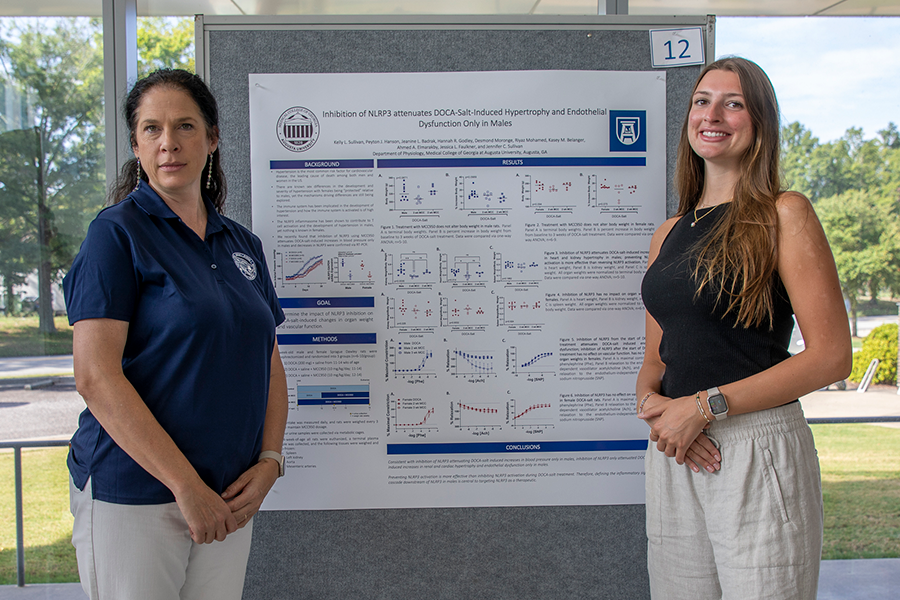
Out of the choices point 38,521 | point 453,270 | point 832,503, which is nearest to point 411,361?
point 453,270

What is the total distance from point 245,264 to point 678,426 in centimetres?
84

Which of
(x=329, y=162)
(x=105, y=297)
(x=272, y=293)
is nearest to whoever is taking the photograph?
(x=105, y=297)

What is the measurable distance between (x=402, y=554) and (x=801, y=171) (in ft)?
9.78

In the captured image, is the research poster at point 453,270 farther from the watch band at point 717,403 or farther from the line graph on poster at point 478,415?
the watch band at point 717,403

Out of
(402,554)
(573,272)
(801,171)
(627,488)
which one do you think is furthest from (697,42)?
(801,171)

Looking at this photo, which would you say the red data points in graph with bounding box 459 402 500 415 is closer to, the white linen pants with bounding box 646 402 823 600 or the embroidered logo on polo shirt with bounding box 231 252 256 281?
the white linen pants with bounding box 646 402 823 600

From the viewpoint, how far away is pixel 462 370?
1332 millimetres

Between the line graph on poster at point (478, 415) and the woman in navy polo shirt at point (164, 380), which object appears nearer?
the woman in navy polo shirt at point (164, 380)

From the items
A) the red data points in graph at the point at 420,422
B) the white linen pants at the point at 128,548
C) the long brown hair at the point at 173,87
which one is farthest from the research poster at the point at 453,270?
the white linen pants at the point at 128,548

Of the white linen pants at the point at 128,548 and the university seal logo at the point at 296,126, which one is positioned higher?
the university seal logo at the point at 296,126

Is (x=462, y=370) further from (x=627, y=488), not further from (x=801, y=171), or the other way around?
(x=801, y=171)

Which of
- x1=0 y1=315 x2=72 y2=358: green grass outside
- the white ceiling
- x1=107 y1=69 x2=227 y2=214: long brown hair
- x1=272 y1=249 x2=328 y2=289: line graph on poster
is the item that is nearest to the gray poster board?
x1=272 y1=249 x2=328 y2=289: line graph on poster

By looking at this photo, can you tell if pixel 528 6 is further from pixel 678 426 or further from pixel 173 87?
pixel 678 426

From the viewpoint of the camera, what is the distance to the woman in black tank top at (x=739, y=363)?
838 millimetres
